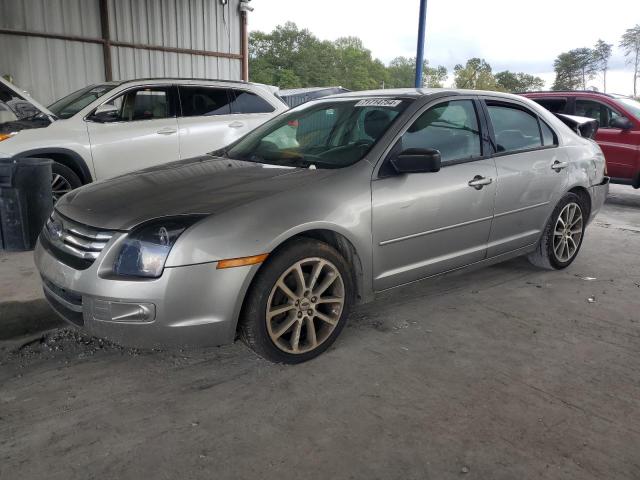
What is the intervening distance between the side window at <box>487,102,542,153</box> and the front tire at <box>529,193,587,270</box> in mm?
647

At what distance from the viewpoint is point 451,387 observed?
9.62ft

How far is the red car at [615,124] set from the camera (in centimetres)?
873

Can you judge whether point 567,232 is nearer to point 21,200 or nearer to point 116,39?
point 21,200

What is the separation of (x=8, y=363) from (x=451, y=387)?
249 cm

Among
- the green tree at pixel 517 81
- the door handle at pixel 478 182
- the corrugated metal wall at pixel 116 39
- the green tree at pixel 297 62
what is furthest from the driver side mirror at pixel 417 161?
the green tree at pixel 517 81

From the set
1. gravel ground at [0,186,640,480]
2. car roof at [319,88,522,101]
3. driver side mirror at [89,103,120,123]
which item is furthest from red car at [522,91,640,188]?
driver side mirror at [89,103,120,123]

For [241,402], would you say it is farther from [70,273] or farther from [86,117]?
[86,117]

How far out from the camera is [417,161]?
3.28 meters

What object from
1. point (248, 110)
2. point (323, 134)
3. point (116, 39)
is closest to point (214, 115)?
point (248, 110)

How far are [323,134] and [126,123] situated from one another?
3.59 m

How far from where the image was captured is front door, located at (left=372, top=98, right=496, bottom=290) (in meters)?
3.39

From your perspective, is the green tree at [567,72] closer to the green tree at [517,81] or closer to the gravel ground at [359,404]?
the green tree at [517,81]

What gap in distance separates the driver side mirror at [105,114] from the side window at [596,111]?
7201 mm

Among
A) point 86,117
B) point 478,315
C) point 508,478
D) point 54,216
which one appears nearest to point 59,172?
point 86,117
